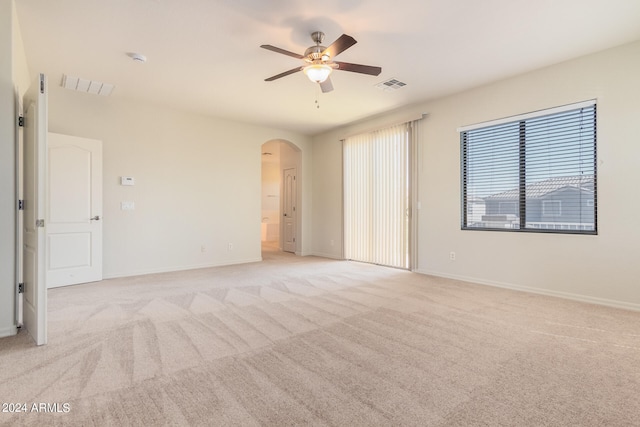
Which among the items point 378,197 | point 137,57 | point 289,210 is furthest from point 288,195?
point 137,57

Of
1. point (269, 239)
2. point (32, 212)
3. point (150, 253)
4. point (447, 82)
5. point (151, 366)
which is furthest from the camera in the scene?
point (269, 239)

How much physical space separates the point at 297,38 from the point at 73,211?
4.06 meters

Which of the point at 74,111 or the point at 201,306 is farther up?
the point at 74,111

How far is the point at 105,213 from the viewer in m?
4.94

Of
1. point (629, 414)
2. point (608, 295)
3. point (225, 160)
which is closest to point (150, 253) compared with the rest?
point (225, 160)

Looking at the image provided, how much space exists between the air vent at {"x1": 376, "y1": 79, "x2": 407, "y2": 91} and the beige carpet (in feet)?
9.87

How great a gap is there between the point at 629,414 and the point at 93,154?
6.31m

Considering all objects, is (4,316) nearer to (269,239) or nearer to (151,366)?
(151,366)

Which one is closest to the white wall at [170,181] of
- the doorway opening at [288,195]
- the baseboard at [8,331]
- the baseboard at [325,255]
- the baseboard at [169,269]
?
the baseboard at [169,269]

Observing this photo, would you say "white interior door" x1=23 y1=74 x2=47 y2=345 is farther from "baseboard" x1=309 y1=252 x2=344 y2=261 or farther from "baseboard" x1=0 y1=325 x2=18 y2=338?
"baseboard" x1=309 y1=252 x2=344 y2=261

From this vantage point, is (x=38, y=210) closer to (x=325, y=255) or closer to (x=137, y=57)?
(x=137, y=57)

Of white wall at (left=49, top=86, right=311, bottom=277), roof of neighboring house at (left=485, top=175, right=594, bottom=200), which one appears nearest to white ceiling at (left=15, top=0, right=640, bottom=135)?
white wall at (left=49, top=86, right=311, bottom=277)

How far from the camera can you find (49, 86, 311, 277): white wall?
195 inches

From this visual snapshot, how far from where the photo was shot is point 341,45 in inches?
111
